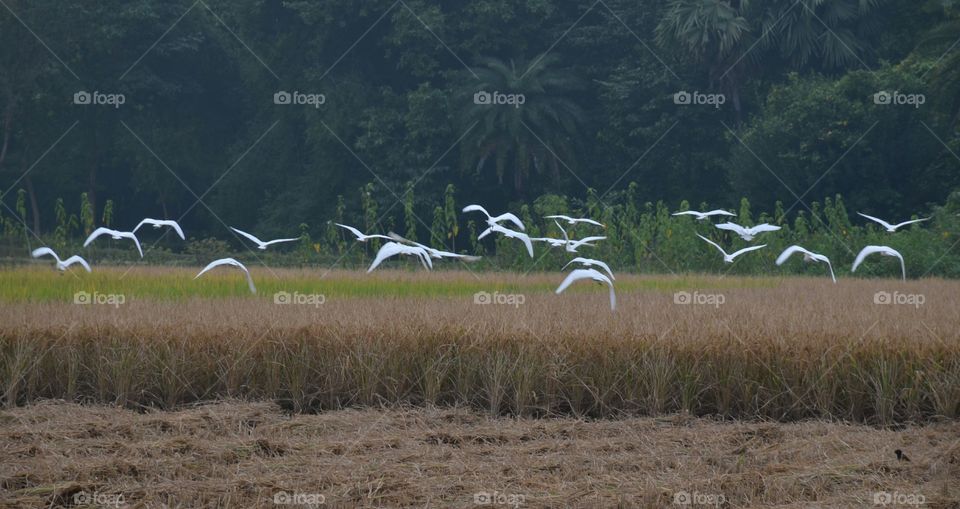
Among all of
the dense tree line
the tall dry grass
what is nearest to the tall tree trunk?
the dense tree line

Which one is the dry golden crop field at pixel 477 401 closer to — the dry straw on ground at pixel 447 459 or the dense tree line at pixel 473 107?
the dry straw on ground at pixel 447 459

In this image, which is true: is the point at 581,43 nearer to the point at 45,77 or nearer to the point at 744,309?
the point at 45,77

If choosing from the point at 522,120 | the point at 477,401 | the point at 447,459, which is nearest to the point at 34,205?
the point at 522,120

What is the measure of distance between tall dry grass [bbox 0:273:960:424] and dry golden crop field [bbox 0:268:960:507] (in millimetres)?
14

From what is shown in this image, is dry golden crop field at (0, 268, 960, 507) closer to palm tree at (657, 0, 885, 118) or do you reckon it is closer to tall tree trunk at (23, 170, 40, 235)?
palm tree at (657, 0, 885, 118)

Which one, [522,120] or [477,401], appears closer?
[477,401]

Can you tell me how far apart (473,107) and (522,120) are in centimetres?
110

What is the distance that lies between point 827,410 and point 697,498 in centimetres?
213

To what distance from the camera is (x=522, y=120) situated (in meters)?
24.6

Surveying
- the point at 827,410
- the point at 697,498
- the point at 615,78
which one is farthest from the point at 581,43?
the point at 697,498

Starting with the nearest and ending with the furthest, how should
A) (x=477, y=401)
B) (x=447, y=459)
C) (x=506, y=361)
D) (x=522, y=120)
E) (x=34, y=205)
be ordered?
(x=447, y=459) < (x=506, y=361) < (x=477, y=401) < (x=522, y=120) < (x=34, y=205)

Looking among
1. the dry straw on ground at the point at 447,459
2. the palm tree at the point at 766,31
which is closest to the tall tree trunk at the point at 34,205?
the palm tree at the point at 766,31

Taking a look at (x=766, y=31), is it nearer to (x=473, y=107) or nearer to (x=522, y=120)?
(x=522, y=120)

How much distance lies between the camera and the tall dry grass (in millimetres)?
A: 6484
